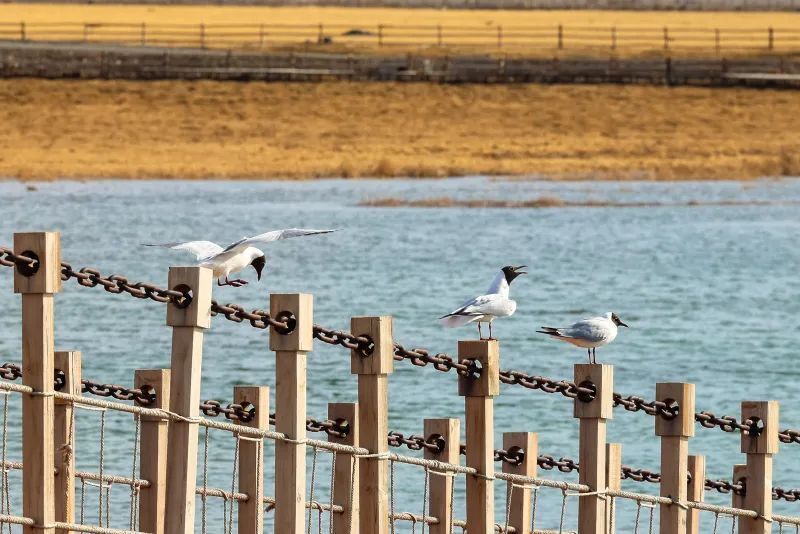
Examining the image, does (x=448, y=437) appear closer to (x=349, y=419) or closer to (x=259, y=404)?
(x=349, y=419)

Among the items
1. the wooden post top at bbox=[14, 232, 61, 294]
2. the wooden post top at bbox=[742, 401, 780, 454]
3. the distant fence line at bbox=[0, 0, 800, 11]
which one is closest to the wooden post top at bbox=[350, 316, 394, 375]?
the wooden post top at bbox=[14, 232, 61, 294]

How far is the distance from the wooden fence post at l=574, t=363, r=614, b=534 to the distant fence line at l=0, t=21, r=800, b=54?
8942 cm

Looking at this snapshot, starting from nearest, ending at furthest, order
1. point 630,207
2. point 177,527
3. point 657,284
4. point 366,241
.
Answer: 1. point 177,527
2. point 657,284
3. point 366,241
4. point 630,207

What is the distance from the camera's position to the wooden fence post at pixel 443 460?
13.0 m

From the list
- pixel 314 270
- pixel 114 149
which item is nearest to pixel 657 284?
pixel 314 270

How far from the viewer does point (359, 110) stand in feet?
266

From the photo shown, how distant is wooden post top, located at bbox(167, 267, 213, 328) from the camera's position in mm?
9773

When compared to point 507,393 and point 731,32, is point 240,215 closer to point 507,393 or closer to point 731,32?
point 507,393

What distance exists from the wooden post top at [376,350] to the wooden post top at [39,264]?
2.09 meters

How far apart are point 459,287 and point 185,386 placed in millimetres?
33375

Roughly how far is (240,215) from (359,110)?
26.0 metres

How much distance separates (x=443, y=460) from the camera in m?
Result: 13.0

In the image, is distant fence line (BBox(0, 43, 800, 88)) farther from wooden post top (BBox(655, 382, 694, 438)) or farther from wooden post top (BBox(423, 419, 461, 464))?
wooden post top (BBox(655, 382, 694, 438))

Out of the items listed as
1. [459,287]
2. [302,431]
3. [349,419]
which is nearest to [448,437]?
[349,419]
